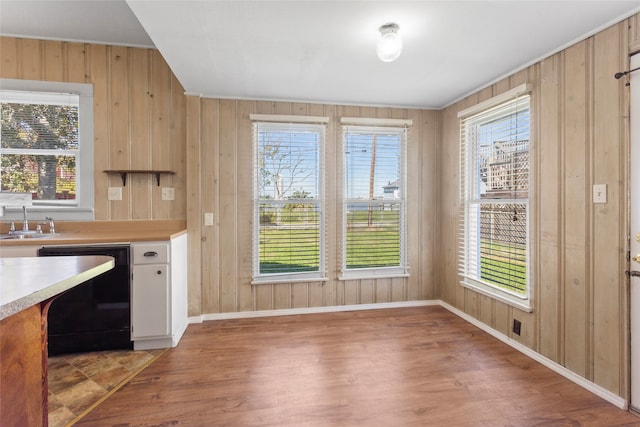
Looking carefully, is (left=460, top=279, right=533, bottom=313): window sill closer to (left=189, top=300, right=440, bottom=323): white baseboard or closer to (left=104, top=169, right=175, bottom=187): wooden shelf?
(left=189, top=300, right=440, bottom=323): white baseboard

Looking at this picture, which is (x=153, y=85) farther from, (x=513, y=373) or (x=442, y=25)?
(x=513, y=373)

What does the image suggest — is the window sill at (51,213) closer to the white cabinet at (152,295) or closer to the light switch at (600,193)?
the white cabinet at (152,295)

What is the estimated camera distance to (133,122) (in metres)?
3.09

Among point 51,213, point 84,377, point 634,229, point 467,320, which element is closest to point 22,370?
point 84,377

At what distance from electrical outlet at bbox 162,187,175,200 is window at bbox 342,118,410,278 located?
1.81m

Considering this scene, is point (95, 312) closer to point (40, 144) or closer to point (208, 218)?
point (208, 218)

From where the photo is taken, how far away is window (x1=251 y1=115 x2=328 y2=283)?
11.0 ft

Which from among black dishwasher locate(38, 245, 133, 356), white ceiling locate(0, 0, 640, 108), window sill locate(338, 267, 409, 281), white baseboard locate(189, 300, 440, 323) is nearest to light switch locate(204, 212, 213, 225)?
black dishwasher locate(38, 245, 133, 356)

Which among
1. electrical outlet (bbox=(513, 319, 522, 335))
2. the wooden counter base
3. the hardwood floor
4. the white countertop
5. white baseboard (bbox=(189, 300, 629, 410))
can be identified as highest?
the white countertop

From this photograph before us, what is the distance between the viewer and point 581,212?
82.7 inches

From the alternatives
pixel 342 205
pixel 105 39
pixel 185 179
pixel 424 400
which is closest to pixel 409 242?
pixel 342 205

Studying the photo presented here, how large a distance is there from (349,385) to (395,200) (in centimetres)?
212

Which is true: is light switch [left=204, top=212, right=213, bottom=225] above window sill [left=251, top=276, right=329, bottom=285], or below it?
above

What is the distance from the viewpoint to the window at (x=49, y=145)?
114 inches
